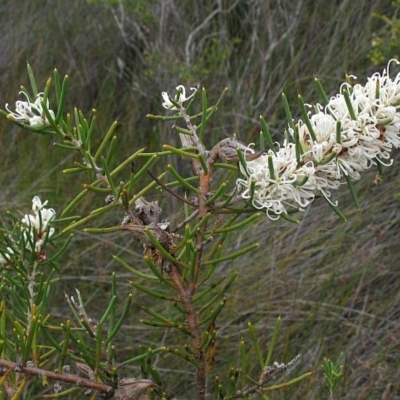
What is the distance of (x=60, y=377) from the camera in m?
0.80

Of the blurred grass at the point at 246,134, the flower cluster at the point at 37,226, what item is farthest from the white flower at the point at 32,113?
the blurred grass at the point at 246,134

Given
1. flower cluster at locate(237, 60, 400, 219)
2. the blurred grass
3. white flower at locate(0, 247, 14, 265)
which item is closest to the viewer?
flower cluster at locate(237, 60, 400, 219)

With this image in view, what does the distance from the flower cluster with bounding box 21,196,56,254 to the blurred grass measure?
1.22 m

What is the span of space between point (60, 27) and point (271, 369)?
3.89m

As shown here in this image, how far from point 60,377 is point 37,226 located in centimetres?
29

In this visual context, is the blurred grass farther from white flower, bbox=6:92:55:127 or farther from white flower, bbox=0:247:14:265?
white flower, bbox=6:92:55:127

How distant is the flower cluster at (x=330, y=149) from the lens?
747 mm

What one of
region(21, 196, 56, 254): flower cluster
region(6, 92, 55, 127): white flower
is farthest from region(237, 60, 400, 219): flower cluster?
region(21, 196, 56, 254): flower cluster

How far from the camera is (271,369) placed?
85cm

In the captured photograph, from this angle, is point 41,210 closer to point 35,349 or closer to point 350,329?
point 35,349

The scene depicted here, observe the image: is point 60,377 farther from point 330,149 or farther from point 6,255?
point 330,149

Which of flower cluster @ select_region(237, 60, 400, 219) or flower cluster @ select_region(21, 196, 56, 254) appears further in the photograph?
flower cluster @ select_region(21, 196, 56, 254)

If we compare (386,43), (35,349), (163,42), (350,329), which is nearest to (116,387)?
(35,349)

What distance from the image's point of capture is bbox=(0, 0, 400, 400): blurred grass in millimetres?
2260
